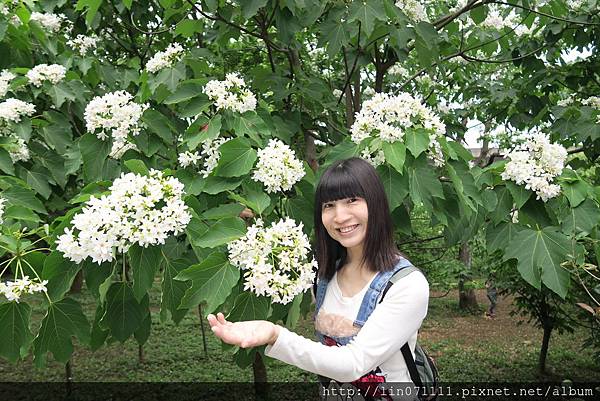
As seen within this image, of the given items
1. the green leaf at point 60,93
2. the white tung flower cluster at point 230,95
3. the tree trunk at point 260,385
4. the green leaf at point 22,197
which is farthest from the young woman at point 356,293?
the tree trunk at point 260,385

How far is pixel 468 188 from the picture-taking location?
2.33 m

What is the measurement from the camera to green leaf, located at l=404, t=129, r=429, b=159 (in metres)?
2.12

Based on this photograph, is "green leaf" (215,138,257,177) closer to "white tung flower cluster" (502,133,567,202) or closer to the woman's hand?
the woman's hand

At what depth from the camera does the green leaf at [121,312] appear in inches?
81.0

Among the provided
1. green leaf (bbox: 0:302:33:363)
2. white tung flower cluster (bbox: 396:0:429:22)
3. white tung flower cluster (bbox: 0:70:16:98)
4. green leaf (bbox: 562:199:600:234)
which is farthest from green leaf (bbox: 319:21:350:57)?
green leaf (bbox: 0:302:33:363)

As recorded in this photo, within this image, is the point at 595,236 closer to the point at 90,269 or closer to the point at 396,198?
the point at 396,198

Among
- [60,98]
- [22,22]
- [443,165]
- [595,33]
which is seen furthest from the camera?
[595,33]

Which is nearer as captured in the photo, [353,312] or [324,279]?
[353,312]

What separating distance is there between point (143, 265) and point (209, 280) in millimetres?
236

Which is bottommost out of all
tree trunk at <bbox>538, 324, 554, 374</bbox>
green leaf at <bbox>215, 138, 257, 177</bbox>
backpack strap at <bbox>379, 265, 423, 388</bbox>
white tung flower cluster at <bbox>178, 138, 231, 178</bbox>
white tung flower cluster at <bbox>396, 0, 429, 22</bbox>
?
tree trunk at <bbox>538, 324, 554, 374</bbox>

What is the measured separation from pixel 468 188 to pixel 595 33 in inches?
118

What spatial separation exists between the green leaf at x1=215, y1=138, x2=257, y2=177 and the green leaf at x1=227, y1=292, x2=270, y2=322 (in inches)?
22.7

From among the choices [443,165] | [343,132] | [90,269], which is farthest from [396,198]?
[343,132]

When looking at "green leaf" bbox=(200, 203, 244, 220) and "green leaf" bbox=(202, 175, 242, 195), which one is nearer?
"green leaf" bbox=(200, 203, 244, 220)
